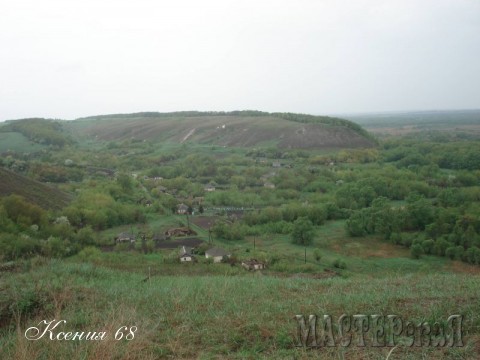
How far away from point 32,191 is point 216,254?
54.3ft

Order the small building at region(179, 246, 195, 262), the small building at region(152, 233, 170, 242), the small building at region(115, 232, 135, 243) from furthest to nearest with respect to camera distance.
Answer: the small building at region(152, 233, 170, 242)
the small building at region(115, 232, 135, 243)
the small building at region(179, 246, 195, 262)

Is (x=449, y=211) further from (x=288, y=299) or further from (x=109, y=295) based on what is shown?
(x=109, y=295)

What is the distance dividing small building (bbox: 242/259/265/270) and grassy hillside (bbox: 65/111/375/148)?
45.7 m

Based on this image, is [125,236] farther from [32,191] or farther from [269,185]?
[269,185]

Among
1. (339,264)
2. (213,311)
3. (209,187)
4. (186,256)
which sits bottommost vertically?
(339,264)

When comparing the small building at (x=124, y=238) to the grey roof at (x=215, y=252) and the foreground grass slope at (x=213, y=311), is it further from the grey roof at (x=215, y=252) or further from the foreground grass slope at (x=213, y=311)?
the foreground grass slope at (x=213, y=311)

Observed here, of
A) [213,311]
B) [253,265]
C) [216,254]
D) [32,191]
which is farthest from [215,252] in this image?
[32,191]

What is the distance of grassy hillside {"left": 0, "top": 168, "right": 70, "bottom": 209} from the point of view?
2655 cm

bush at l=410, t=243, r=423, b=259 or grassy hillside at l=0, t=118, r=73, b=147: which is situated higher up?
grassy hillside at l=0, t=118, r=73, b=147

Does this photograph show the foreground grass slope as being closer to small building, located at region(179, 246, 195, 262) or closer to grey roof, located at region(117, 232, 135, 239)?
small building, located at region(179, 246, 195, 262)

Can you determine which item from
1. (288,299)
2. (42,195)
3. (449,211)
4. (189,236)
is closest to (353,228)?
(449,211)

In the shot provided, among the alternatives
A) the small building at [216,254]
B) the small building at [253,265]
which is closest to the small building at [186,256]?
the small building at [216,254]

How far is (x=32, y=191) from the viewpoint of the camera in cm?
2856

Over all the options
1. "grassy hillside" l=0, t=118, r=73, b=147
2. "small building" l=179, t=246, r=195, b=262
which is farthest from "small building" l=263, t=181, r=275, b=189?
"grassy hillside" l=0, t=118, r=73, b=147
